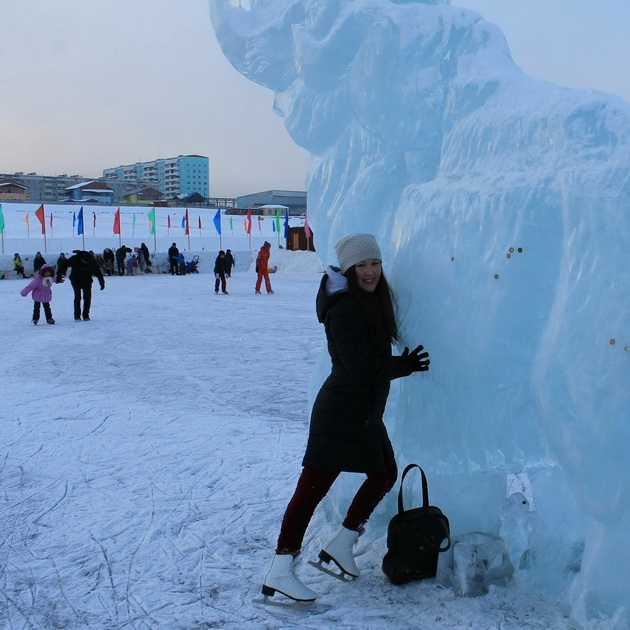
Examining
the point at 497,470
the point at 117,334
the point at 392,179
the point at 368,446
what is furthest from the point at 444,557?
the point at 117,334

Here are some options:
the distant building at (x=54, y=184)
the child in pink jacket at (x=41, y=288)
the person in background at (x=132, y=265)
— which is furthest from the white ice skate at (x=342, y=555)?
the distant building at (x=54, y=184)

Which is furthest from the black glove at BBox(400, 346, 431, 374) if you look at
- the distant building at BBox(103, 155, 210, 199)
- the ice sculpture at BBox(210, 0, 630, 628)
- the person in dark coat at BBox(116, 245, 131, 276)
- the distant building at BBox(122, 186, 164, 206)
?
the distant building at BBox(103, 155, 210, 199)

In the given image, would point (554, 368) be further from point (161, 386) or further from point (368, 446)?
point (161, 386)

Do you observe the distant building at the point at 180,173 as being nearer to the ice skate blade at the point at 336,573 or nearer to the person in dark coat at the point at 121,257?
the person in dark coat at the point at 121,257

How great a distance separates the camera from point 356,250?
2.48m

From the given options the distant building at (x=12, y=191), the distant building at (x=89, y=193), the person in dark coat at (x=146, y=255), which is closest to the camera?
the person in dark coat at (x=146, y=255)

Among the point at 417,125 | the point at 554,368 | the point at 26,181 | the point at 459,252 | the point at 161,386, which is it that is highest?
the point at 26,181

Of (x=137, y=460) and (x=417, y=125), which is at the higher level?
(x=417, y=125)

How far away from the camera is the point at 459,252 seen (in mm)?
2430

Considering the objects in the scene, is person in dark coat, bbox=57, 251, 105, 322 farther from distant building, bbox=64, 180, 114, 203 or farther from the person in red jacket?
distant building, bbox=64, 180, 114, 203

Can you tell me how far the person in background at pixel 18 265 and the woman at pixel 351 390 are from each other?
21.4 m

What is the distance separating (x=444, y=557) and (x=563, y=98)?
1844 millimetres

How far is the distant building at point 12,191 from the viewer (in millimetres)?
74438

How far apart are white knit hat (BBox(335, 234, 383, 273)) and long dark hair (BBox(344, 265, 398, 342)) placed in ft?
0.11
